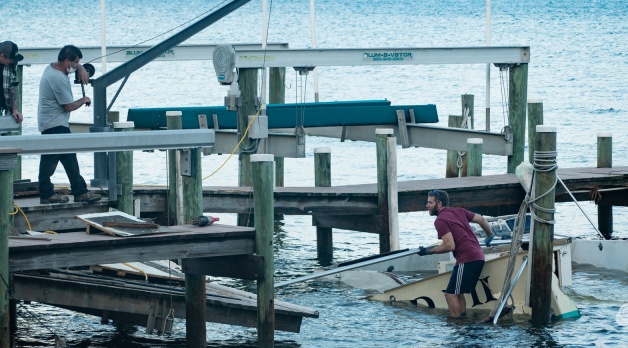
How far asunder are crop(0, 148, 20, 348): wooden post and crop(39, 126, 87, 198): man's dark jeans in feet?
8.48

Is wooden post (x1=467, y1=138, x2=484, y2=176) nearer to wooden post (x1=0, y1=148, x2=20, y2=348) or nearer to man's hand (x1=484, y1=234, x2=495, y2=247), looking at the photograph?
man's hand (x1=484, y1=234, x2=495, y2=247)

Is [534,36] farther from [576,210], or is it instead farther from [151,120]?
[151,120]

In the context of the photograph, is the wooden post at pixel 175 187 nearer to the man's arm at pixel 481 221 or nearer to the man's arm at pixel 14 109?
the man's arm at pixel 14 109

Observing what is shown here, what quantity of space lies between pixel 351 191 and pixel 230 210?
1.64 m

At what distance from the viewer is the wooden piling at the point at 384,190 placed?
17219 millimetres

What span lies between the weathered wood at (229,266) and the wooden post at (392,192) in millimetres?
5062

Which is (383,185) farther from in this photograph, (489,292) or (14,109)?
(14,109)

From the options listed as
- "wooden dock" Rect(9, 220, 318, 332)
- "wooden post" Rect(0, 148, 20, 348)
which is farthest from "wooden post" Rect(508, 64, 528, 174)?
"wooden post" Rect(0, 148, 20, 348)

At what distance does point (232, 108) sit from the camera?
53.3 ft

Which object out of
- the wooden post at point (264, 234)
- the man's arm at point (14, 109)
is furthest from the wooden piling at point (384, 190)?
the wooden post at point (264, 234)

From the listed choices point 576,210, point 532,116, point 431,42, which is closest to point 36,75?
point 431,42

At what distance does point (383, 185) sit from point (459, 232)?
299cm

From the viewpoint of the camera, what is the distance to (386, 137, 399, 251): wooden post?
17219 mm

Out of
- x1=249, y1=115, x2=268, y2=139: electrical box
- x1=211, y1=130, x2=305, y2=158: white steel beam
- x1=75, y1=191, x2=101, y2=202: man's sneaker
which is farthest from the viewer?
x1=211, y1=130, x2=305, y2=158: white steel beam
